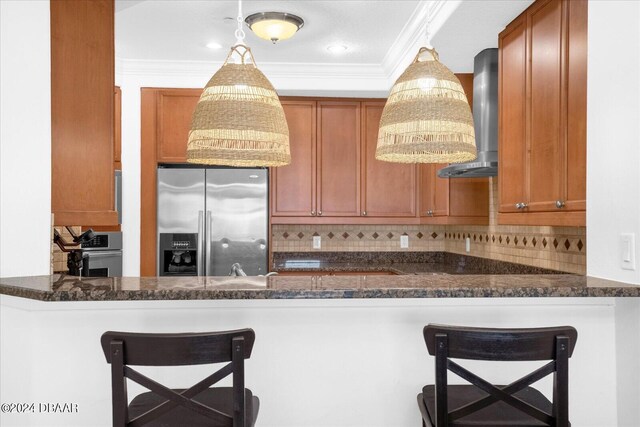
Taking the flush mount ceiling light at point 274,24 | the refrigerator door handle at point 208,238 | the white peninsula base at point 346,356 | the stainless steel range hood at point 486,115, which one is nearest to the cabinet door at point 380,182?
the stainless steel range hood at point 486,115

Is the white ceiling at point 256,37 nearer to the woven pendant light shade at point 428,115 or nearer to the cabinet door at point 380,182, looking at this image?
the cabinet door at point 380,182

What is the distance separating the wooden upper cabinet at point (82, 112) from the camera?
199 cm

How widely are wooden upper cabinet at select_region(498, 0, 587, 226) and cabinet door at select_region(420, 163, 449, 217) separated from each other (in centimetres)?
113

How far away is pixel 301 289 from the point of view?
157 cm

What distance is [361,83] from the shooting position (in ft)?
13.8

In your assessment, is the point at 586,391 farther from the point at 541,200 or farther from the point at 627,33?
the point at 627,33

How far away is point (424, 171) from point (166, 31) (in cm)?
234

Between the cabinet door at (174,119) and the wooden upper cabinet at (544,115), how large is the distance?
2.54m

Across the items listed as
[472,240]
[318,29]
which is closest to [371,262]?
[472,240]

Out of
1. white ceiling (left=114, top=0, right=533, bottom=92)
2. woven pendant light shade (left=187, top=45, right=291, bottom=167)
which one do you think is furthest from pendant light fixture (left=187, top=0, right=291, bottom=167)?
white ceiling (left=114, top=0, right=533, bottom=92)

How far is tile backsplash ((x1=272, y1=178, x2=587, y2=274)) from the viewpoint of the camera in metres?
2.66

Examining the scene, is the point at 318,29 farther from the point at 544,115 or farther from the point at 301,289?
the point at 301,289

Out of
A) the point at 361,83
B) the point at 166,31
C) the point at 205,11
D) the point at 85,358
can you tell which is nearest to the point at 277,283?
the point at 85,358

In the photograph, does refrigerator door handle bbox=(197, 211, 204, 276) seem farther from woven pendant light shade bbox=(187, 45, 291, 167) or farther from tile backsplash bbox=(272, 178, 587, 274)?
woven pendant light shade bbox=(187, 45, 291, 167)
